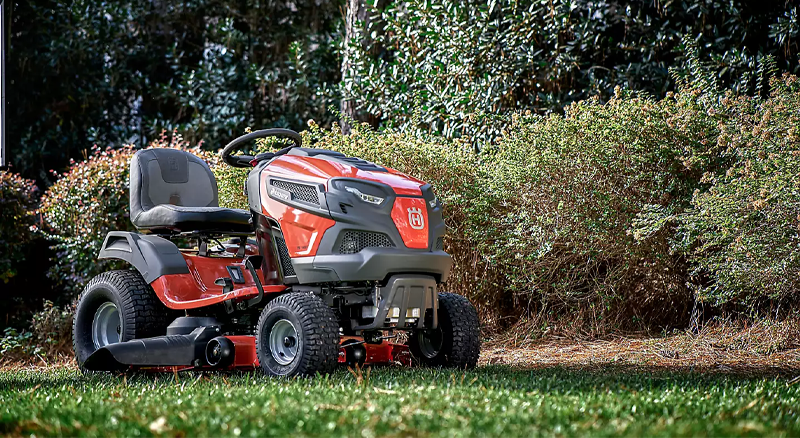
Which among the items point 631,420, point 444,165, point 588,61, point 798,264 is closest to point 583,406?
point 631,420

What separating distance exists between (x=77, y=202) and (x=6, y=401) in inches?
217

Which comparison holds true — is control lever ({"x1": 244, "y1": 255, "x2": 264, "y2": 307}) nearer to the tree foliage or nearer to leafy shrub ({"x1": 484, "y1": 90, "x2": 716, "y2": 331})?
leafy shrub ({"x1": 484, "y1": 90, "x2": 716, "y2": 331})

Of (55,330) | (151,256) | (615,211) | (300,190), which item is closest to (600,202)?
(615,211)

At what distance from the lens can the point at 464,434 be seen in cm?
238

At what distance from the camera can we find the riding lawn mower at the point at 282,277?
4152 millimetres

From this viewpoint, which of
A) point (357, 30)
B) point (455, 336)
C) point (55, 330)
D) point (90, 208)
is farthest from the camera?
point (357, 30)

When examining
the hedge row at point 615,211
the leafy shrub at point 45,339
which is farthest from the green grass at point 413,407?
the leafy shrub at point 45,339

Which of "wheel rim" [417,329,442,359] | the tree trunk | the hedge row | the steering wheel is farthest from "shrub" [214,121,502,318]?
the tree trunk

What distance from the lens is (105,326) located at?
5.34 m

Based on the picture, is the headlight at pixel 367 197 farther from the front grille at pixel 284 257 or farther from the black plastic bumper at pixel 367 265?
the front grille at pixel 284 257

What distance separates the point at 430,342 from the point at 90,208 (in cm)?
502

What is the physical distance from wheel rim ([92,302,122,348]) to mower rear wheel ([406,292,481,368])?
6.40 ft

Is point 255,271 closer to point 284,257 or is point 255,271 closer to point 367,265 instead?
point 284,257

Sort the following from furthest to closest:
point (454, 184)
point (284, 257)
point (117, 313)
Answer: point (454, 184) → point (117, 313) → point (284, 257)
